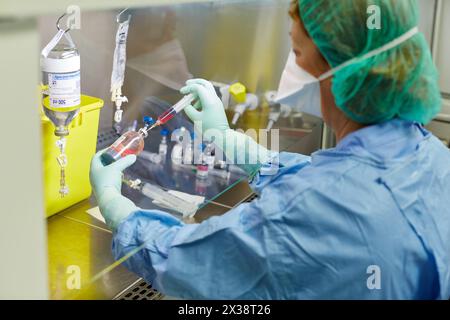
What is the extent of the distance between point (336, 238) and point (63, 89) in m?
0.73

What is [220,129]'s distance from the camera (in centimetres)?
157

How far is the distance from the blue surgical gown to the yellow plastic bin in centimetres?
46

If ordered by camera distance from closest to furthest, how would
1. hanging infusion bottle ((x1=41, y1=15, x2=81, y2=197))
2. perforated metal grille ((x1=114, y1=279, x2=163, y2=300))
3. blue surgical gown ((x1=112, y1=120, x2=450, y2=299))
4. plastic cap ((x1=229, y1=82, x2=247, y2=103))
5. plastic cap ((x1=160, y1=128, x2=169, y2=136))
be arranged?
blue surgical gown ((x1=112, y1=120, x2=450, y2=299)) → hanging infusion bottle ((x1=41, y1=15, x2=81, y2=197)) → perforated metal grille ((x1=114, y1=279, x2=163, y2=300)) → plastic cap ((x1=160, y1=128, x2=169, y2=136)) → plastic cap ((x1=229, y1=82, x2=247, y2=103))

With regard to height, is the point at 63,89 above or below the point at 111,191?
above

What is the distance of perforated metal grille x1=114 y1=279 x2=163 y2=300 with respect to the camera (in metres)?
1.38

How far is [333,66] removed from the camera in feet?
3.67

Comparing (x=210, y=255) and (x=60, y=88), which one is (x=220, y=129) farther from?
(x=210, y=255)

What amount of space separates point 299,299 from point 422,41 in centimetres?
57

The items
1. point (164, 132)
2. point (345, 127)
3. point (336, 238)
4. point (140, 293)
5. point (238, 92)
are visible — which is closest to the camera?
point (336, 238)

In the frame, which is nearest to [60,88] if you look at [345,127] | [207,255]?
[207,255]

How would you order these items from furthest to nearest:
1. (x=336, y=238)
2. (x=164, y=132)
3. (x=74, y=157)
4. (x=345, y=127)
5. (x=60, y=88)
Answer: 1. (x=164, y=132)
2. (x=74, y=157)
3. (x=60, y=88)
4. (x=345, y=127)
5. (x=336, y=238)

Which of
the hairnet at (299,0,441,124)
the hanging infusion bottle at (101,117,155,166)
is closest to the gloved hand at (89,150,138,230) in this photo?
the hanging infusion bottle at (101,117,155,166)

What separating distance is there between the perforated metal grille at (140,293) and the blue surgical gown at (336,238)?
29 cm

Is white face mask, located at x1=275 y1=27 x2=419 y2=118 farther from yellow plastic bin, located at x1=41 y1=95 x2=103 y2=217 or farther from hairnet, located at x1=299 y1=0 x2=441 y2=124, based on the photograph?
yellow plastic bin, located at x1=41 y1=95 x2=103 y2=217
